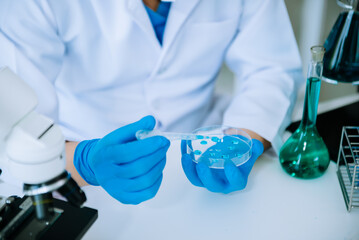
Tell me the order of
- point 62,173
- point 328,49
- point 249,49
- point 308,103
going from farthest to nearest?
point 249,49, point 328,49, point 308,103, point 62,173

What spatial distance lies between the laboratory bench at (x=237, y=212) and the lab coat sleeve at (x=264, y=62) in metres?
0.32

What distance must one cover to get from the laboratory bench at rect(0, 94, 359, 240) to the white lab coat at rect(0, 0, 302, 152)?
0.22m

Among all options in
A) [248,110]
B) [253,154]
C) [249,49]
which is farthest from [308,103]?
[249,49]

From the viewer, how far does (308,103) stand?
95 cm

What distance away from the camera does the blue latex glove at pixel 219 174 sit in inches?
33.9

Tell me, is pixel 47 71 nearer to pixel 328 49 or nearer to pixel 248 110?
pixel 248 110

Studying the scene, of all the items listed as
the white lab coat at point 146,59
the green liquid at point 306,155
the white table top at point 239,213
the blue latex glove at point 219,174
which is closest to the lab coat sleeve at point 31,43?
the white lab coat at point 146,59

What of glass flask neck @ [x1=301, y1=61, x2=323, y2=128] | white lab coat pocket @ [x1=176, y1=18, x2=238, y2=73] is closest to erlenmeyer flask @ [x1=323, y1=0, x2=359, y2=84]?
glass flask neck @ [x1=301, y1=61, x2=323, y2=128]

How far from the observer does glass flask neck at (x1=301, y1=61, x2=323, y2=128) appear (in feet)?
2.93

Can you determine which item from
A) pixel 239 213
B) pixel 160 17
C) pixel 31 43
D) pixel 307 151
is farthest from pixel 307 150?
pixel 31 43

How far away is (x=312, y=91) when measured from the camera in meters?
0.92

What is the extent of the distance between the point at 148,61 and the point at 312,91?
64 cm

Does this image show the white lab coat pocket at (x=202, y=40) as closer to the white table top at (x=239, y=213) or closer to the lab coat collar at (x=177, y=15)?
the lab coat collar at (x=177, y=15)

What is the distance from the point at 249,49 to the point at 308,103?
0.55 metres
